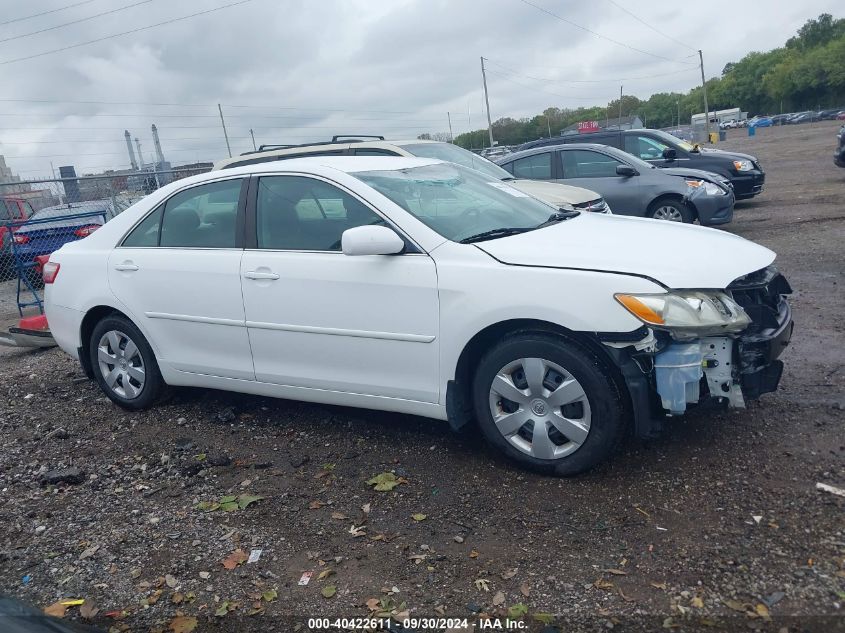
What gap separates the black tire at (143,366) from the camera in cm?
531

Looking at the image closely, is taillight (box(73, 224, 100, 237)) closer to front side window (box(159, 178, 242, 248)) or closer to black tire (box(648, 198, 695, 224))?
front side window (box(159, 178, 242, 248))

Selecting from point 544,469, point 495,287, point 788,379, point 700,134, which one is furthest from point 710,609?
point 700,134

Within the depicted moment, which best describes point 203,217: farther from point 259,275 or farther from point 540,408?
point 540,408

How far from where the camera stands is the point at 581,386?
11.9 feet

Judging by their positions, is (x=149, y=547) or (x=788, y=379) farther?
(x=788, y=379)

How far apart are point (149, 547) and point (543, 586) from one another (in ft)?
6.43

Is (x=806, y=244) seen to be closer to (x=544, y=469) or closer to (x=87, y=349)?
(x=544, y=469)

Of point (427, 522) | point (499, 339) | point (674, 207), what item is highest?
point (499, 339)

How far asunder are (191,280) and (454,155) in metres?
5.51

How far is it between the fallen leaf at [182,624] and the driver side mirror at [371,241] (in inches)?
77.7

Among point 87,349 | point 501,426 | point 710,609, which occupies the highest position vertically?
point 87,349

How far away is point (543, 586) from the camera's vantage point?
2984mm

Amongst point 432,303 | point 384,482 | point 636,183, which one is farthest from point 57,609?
point 636,183

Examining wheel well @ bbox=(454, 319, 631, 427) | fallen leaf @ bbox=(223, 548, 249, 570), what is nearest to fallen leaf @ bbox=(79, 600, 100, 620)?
fallen leaf @ bbox=(223, 548, 249, 570)
